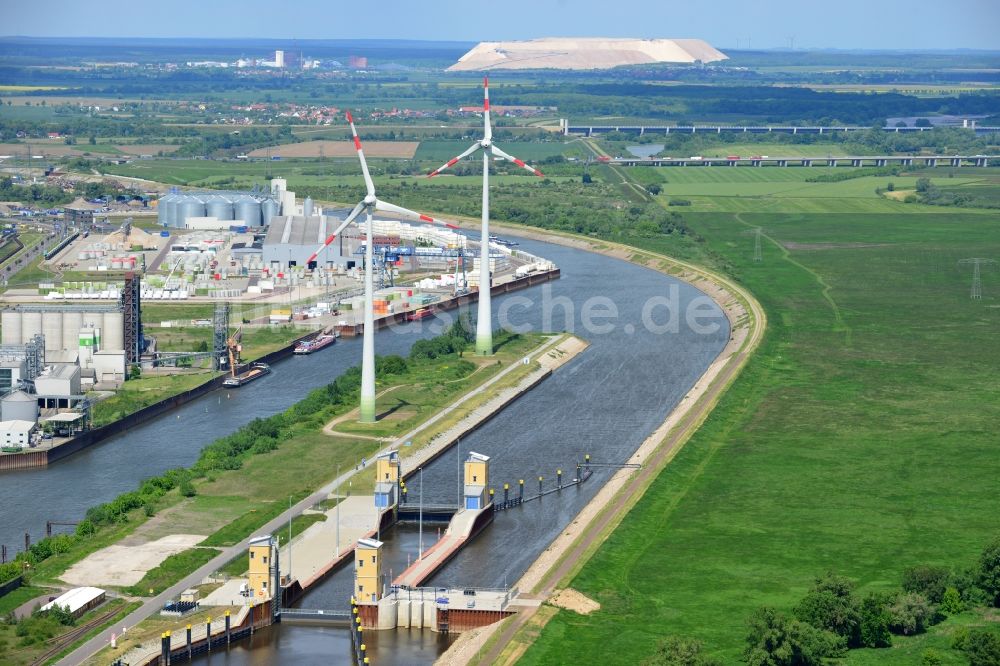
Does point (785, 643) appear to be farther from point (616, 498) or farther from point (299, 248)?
point (299, 248)

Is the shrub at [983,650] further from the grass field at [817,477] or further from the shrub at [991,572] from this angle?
the shrub at [991,572]

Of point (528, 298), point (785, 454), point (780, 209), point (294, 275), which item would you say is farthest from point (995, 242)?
point (785, 454)

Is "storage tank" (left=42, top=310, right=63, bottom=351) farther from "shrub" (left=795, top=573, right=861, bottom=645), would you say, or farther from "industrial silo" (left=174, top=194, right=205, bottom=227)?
"industrial silo" (left=174, top=194, right=205, bottom=227)

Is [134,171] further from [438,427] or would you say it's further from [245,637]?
[245,637]

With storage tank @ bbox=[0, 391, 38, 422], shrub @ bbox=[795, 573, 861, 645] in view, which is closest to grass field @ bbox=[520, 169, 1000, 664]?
shrub @ bbox=[795, 573, 861, 645]

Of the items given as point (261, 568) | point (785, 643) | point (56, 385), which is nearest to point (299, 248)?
point (56, 385)

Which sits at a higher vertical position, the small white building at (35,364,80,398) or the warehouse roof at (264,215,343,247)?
the warehouse roof at (264,215,343,247)
